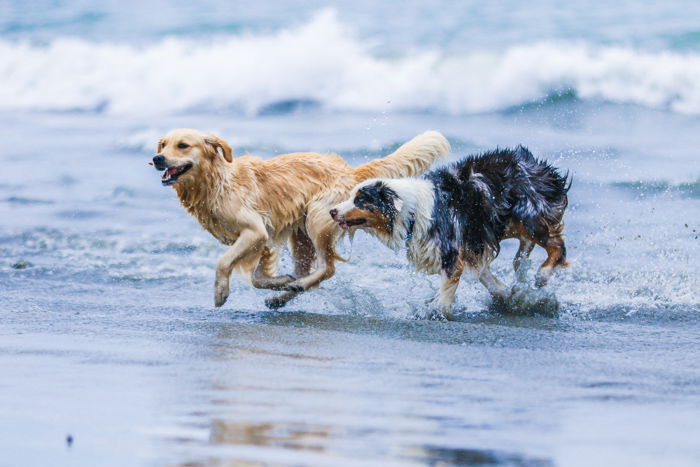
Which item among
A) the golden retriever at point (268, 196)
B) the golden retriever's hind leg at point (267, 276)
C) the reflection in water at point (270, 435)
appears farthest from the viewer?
the golden retriever's hind leg at point (267, 276)

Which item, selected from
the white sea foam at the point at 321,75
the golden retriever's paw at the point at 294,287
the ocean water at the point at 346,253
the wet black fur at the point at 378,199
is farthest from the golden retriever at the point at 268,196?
the white sea foam at the point at 321,75

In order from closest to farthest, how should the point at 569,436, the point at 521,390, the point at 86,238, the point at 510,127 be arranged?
the point at 569,436 < the point at 521,390 < the point at 86,238 < the point at 510,127

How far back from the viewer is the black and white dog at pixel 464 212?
7613mm

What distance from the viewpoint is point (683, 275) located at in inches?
349

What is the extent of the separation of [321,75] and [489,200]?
12.6 metres

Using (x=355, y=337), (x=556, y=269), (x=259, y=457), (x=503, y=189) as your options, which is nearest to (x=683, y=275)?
(x=556, y=269)

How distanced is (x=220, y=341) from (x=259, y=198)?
165 centimetres

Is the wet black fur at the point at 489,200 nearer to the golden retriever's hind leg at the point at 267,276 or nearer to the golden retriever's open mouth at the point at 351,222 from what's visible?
the golden retriever's open mouth at the point at 351,222

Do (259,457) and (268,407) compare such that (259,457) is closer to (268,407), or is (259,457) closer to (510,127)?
(268,407)

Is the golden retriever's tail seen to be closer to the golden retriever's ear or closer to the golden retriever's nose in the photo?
the golden retriever's ear

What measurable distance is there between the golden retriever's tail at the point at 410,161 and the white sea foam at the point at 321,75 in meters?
9.34

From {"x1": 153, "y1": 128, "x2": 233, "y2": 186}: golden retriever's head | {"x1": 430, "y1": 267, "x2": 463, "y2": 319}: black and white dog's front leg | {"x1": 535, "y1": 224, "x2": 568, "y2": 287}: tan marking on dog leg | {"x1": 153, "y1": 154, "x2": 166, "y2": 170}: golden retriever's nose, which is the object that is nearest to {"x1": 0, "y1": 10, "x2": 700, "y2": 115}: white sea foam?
{"x1": 535, "y1": 224, "x2": 568, "y2": 287}: tan marking on dog leg

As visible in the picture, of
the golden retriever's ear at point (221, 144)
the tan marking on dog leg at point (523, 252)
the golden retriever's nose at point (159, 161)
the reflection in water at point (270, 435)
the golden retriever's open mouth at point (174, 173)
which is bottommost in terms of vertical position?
the reflection in water at point (270, 435)

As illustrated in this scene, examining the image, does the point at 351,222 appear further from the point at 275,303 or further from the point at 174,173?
the point at 174,173
